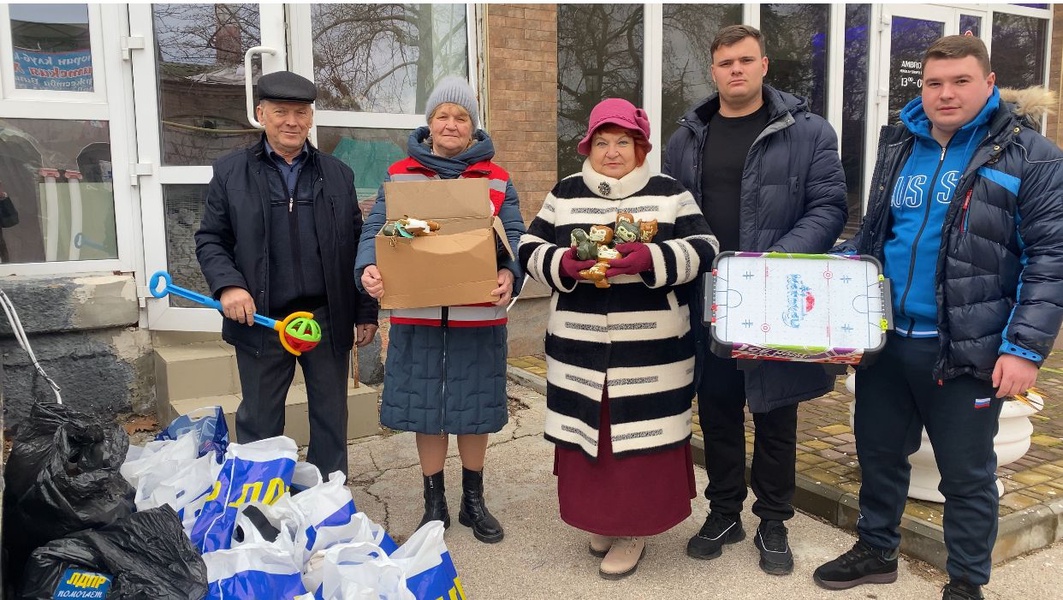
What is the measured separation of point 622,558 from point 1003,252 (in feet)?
5.66

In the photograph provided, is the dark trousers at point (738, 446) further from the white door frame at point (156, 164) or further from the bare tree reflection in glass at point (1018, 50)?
the bare tree reflection in glass at point (1018, 50)

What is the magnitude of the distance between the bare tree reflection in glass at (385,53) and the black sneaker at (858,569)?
403cm

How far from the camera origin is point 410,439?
4.59 metres

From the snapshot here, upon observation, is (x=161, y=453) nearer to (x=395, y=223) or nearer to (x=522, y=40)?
(x=395, y=223)

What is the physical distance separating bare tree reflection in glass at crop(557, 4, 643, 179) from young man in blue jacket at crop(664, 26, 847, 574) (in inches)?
130

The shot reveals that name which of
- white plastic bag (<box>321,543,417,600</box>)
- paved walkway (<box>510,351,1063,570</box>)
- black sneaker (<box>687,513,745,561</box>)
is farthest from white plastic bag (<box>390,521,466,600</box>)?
paved walkway (<box>510,351,1063,570</box>)

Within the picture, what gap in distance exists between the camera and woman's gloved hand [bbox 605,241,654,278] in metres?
2.66

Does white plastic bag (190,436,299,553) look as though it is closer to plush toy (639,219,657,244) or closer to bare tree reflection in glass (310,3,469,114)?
plush toy (639,219,657,244)

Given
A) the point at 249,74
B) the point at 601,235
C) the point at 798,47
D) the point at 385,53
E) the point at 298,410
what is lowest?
the point at 298,410

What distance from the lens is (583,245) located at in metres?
2.70

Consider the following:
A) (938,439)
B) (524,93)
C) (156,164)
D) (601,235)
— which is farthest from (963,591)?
(156,164)

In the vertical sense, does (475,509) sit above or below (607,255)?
below

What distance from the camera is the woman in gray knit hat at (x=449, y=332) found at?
3.08 meters

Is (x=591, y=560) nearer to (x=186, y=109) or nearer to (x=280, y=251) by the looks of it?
(x=280, y=251)
